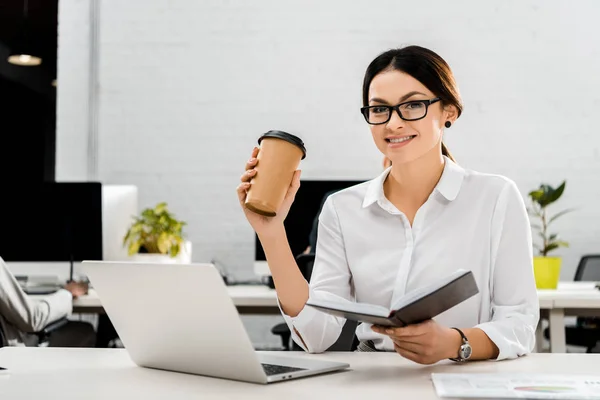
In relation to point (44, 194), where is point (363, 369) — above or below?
below

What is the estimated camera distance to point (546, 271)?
111 inches

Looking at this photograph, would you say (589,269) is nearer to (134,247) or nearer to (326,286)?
(134,247)

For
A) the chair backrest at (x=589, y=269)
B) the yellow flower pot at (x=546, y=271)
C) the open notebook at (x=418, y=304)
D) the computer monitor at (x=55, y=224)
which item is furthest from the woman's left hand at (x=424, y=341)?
the chair backrest at (x=589, y=269)

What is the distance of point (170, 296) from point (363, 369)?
1.09 ft

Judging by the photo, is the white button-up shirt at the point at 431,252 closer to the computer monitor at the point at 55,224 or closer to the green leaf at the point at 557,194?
the green leaf at the point at 557,194

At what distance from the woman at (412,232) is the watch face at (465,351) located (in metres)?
0.10

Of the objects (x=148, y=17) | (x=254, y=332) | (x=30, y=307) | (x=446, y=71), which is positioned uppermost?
(x=148, y=17)

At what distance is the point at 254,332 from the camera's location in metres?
4.27

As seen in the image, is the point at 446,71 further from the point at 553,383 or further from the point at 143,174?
the point at 143,174

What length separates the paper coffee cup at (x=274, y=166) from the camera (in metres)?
1.01

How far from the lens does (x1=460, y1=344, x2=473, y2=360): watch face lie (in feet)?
3.76

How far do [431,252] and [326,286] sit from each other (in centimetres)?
23

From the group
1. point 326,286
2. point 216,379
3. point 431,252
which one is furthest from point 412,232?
point 216,379

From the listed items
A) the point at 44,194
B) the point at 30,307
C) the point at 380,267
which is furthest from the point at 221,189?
the point at 380,267
